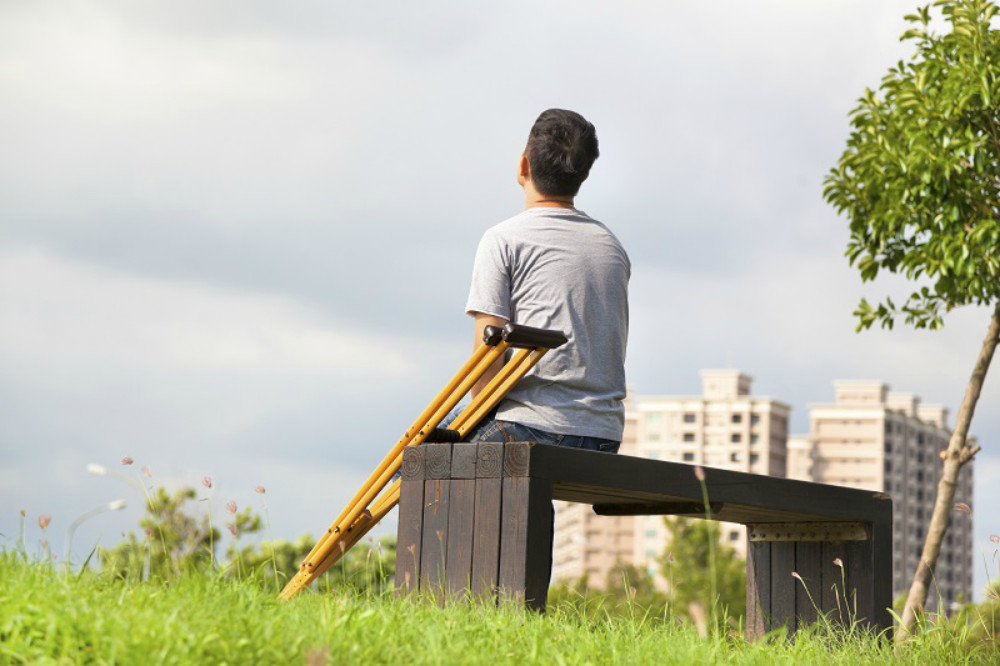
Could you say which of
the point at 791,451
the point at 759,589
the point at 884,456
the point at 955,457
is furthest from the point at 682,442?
the point at 759,589

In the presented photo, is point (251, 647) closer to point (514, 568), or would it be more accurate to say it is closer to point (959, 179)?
point (514, 568)

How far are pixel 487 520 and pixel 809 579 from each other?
6.17ft

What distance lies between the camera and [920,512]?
434ft

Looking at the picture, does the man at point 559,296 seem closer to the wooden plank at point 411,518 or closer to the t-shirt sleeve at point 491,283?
the t-shirt sleeve at point 491,283

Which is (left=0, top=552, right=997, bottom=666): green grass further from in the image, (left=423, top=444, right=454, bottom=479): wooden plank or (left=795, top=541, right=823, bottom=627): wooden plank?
(left=795, top=541, right=823, bottom=627): wooden plank

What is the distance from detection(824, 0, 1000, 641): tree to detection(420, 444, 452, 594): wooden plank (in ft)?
18.5

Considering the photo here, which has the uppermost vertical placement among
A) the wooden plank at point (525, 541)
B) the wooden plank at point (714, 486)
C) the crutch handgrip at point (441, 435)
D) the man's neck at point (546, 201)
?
the man's neck at point (546, 201)

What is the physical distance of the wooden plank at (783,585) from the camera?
5332 mm

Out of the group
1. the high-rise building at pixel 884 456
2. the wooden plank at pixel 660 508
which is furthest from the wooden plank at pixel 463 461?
the high-rise building at pixel 884 456

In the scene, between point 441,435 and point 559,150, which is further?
point 559,150

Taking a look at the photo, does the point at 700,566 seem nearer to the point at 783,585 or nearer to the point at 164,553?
the point at 783,585

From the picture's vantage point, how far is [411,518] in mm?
4320

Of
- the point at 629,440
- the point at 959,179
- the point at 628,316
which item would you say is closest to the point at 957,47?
the point at 959,179

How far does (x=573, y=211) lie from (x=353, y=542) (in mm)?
1509
